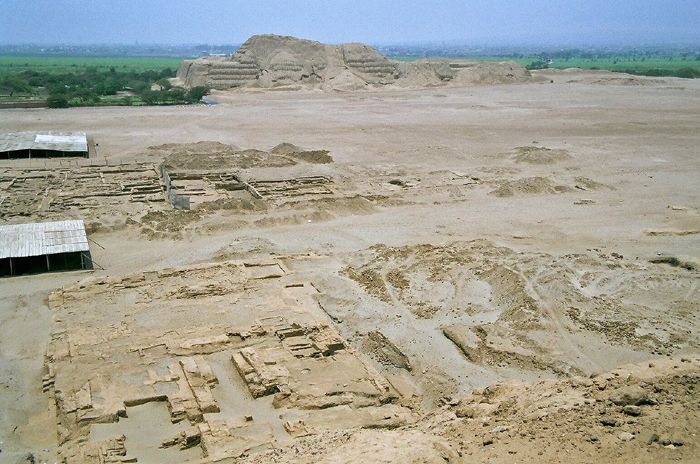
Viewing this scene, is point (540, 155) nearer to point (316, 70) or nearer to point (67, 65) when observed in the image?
point (316, 70)

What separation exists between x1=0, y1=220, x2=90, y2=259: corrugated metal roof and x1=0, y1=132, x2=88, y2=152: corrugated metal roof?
16254 mm

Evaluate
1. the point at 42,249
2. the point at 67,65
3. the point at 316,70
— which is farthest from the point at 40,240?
the point at 67,65

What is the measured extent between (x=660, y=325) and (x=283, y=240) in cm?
1222

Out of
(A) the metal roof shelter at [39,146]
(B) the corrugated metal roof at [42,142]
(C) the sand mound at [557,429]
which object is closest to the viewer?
(C) the sand mound at [557,429]

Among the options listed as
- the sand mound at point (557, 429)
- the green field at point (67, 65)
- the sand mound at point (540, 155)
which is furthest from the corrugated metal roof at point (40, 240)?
the green field at point (67, 65)

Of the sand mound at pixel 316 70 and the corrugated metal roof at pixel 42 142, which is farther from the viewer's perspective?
the sand mound at pixel 316 70

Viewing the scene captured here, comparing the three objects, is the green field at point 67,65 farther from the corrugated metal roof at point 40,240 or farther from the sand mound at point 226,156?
the corrugated metal roof at point 40,240

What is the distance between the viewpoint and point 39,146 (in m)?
32.8

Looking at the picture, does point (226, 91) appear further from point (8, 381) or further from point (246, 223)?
point (8, 381)

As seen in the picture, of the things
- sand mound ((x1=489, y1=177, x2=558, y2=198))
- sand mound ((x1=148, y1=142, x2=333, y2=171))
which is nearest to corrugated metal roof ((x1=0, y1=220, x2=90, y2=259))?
sand mound ((x1=148, y1=142, x2=333, y2=171))

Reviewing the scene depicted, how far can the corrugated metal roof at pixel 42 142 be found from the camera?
107 ft

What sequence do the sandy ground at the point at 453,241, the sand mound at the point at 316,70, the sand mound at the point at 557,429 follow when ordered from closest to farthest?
1. the sand mound at the point at 557,429
2. the sandy ground at the point at 453,241
3. the sand mound at the point at 316,70

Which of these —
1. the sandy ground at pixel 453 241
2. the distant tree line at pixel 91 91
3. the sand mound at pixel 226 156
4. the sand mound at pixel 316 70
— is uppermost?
the sand mound at pixel 316 70

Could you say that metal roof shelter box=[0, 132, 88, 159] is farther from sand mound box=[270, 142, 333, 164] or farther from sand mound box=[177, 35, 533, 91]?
sand mound box=[177, 35, 533, 91]
